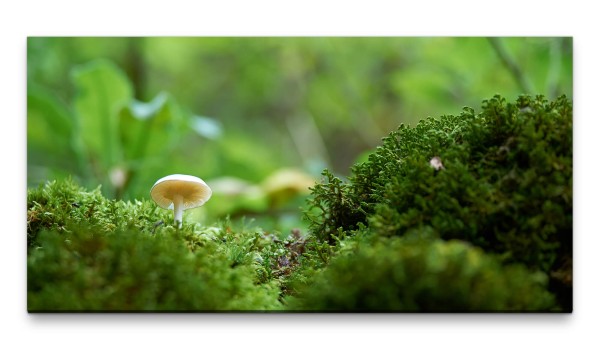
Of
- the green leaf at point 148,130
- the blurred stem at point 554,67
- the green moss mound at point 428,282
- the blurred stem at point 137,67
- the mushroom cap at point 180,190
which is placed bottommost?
the green moss mound at point 428,282

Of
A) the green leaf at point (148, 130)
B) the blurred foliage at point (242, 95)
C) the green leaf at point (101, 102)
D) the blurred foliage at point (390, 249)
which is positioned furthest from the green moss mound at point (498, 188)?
the green leaf at point (101, 102)

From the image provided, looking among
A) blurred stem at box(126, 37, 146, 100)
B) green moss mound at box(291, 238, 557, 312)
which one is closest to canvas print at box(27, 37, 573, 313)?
green moss mound at box(291, 238, 557, 312)

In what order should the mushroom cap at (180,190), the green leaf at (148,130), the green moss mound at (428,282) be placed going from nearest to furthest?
the green moss mound at (428,282), the mushroom cap at (180,190), the green leaf at (148,130)

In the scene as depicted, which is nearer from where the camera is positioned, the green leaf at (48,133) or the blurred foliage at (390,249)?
the blurred foliage at (390,249)

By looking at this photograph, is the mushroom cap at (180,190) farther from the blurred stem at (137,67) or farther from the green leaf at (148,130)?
the blurred stem at (137,67)

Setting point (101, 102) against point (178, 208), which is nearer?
point (178, 208)
